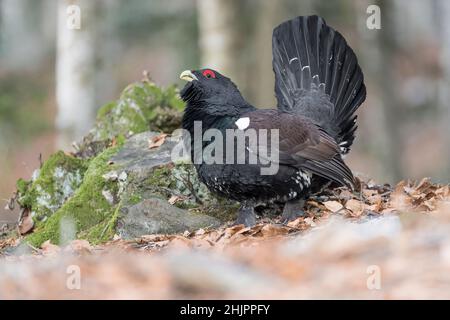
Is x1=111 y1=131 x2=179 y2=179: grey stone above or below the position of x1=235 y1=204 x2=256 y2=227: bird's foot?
above

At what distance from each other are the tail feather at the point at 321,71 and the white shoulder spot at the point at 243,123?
1475mm

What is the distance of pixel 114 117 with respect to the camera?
9.30m

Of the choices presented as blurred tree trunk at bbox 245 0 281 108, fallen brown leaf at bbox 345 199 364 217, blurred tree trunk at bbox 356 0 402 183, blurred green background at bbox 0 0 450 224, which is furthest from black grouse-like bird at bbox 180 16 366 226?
blurred tree trunk at bbox 356 0 402 183

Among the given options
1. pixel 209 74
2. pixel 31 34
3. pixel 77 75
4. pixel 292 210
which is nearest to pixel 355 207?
pixel 292 210

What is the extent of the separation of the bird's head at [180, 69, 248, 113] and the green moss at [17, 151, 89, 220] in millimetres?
1917

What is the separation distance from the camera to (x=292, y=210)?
744cm

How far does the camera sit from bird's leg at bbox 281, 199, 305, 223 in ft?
24.1

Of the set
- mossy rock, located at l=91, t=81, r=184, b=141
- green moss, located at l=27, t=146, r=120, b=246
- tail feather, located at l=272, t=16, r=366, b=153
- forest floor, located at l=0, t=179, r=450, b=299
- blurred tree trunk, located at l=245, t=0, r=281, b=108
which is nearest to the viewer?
forest floor, located at l=0, t=179, r=450, b=299

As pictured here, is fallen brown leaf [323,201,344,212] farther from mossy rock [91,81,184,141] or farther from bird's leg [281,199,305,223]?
mossy rock [91,81,184,141]

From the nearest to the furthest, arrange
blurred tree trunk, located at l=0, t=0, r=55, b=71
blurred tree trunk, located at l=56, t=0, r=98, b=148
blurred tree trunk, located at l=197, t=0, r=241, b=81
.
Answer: blurred tree trunk, located at l=56, t=0, r=98, b=148 < blurred tree trunk, located at l=197, t=0, r=241, b=81 < blurred tree trunk, located at l=0, t=0, r=55, b=71

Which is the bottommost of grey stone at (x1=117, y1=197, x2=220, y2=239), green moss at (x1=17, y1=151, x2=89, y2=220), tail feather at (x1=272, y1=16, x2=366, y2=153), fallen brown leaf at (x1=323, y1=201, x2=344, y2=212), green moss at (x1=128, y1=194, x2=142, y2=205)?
grey stone at (x1=117, y1=197, x2=220, y2=239)

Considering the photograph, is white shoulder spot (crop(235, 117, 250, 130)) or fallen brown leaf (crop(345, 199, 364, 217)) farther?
white shoulder spot (crop(235, 117, 250, 130))

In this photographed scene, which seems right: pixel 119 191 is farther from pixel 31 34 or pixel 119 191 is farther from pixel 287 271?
pixel 31 34

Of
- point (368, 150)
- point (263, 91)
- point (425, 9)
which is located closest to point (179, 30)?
point (263, 91)
